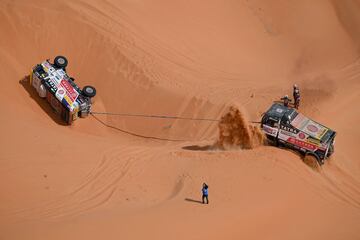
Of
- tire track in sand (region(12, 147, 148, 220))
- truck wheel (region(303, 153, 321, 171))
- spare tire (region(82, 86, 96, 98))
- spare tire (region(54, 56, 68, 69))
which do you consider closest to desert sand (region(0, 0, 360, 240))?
tire track in sand (region(12, 147, 148, 220))

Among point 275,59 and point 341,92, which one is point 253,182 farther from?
point 275,59

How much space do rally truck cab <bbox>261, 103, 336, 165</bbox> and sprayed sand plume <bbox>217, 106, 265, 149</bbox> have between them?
377 millimetres

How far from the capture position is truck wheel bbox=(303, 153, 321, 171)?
16.1m

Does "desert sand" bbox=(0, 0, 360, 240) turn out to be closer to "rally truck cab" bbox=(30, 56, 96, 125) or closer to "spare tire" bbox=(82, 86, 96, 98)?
"rally truck cab" bbox=(30, 56, 96, 125)

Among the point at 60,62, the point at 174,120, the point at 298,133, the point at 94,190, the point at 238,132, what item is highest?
the point at 60,62

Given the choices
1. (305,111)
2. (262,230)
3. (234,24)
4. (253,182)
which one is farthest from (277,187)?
(234,24)

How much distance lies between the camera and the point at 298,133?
1634cm

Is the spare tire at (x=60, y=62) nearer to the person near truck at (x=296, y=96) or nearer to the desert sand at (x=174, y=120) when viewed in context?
the desert sand at (x=174, y=120)

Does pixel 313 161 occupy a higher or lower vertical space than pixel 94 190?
higher

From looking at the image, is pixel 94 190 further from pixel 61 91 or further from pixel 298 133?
pixel 298 133

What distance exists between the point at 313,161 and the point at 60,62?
1020cm

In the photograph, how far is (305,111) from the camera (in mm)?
20766

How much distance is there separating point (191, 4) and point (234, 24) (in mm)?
2368

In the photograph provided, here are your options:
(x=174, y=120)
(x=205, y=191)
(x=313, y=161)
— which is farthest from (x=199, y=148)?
(x=205, y=191)
